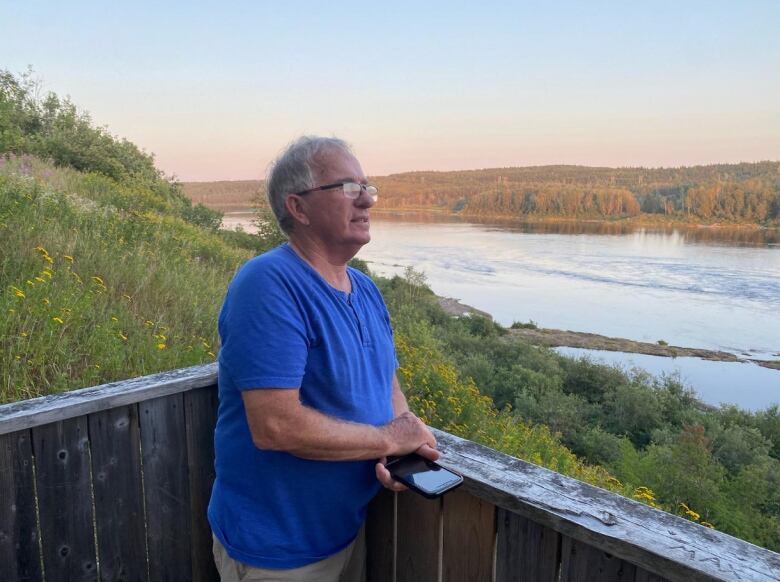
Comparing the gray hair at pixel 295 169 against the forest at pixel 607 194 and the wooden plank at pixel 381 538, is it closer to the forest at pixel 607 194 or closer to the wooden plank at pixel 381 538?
the wooden plank at pixel 381 538

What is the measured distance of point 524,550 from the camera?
4.17 feet

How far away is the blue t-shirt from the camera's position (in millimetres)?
1250

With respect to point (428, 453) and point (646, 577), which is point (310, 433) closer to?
point (428, 453)

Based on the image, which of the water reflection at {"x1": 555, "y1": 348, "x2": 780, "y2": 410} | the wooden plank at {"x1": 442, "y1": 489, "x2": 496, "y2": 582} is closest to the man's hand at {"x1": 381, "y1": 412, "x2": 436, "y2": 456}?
the wooden plank at {"x1": 442, "y1": 489, "x2": 496, "y2": 582}

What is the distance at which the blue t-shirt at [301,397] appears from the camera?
1250mm

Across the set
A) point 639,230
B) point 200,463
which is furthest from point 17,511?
point 639,230

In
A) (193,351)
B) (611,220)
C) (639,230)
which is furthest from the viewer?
(611,220)

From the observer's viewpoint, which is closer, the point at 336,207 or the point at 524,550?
the point at 524,550

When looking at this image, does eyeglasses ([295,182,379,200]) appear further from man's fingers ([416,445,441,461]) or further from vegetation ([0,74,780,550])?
vegetation ([0,74,780,550])

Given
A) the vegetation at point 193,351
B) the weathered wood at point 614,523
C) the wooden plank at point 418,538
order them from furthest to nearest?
the vegetation at point 193,351 → the wooden plank at point 418,538 → the weathered wood at point 614,523

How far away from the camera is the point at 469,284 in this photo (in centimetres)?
4000

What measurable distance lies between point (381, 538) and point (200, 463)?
Answer: 0.69m

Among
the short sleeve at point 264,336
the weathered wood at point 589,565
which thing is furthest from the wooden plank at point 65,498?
the weathered wood at point 589,565

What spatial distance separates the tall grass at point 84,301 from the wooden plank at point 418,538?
186 centimetres
